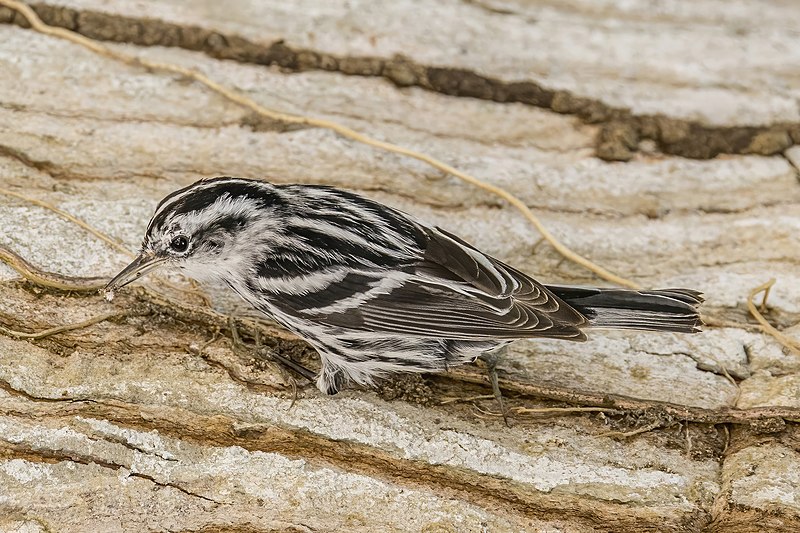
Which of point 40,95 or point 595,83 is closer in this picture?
point 40,95

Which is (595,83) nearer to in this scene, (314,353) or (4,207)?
(314,353)

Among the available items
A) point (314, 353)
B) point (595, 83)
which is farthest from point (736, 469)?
point (595, 83)

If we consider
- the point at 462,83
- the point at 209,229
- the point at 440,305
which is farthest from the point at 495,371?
the point at 462,83

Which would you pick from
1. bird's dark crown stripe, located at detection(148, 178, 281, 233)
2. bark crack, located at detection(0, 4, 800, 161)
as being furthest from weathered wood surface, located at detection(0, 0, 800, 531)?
bird's dark crown stripe, located at detection(148, 178, 281, 233)

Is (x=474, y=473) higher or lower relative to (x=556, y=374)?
lower

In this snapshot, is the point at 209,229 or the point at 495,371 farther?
the point at 495,371

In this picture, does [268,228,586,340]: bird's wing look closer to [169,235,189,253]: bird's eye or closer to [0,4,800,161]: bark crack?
[169,235,189,253]: bird's eye

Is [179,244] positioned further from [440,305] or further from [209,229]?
[440,305]
